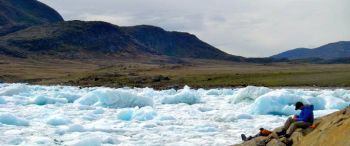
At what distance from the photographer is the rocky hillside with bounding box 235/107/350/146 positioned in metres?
10.0

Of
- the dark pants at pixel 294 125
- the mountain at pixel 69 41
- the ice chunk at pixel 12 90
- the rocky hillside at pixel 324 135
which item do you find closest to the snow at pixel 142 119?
the dark pants at pixel 294 125

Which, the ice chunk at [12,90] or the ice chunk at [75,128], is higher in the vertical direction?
the ice chunk at [12,90]

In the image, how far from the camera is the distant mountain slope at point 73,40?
143875mm

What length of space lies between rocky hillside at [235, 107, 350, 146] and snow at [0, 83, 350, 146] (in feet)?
18.3

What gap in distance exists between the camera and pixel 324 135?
35.6 ft

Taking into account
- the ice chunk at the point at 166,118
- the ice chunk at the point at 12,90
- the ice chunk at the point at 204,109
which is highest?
the ice chunk at the point at 12,90

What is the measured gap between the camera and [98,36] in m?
167

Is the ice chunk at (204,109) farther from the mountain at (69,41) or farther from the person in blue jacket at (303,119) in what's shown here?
the mountain at (69,41)

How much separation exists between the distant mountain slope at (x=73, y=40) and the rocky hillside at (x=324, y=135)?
13014cm

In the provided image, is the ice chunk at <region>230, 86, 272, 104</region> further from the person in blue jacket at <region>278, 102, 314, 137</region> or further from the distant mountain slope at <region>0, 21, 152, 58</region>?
the distant mountain slope at <region>0, 21, 152, 58</region>

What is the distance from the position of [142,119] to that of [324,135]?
47.8 ft

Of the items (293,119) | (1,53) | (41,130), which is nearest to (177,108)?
(41,130)

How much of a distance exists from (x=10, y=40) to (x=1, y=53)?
16614mm

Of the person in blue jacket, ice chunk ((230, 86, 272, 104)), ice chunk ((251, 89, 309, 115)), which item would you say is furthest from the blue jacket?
ice chunk ((230, 86, 272, 104))
